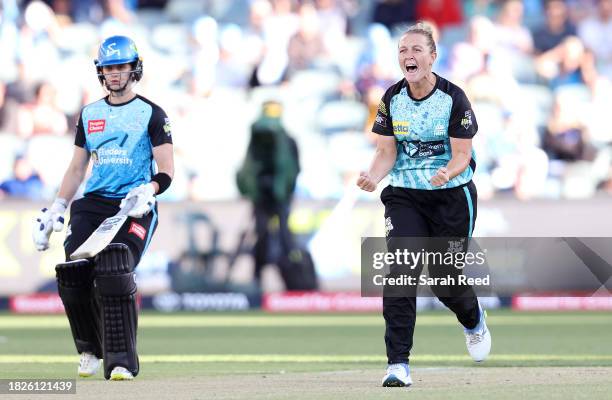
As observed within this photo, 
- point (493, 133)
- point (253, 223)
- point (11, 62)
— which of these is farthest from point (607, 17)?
point (11, 62)

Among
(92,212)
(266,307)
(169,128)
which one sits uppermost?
(169,128)

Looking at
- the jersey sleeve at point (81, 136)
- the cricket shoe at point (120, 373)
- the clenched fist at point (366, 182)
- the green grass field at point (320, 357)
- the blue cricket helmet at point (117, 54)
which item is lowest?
the green grass field at point (320, 357)

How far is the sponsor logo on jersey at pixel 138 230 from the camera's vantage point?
300 inches

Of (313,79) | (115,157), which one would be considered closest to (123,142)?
(115,157)

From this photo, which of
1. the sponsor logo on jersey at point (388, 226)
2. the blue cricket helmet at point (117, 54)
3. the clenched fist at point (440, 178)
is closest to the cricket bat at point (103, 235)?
the blue cricket helmet at point (117, 54)

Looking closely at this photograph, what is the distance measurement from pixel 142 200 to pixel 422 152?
1.60 m

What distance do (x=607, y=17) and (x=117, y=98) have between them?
11.8 metres

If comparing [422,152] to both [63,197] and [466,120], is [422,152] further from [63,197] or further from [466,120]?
[63,197]

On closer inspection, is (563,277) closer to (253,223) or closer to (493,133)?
(493,133)

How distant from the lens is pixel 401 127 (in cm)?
741

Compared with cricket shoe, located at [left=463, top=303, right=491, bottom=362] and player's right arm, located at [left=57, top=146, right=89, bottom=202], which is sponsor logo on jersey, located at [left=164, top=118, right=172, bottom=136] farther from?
cricket shoe, located at [left=463, top=303, right=491, bottom=362]

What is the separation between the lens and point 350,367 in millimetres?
9086

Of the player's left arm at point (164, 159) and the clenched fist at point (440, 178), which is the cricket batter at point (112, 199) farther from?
the clenched fist at point (440, 178)

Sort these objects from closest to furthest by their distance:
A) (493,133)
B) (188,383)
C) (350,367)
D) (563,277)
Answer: (188,383)
(350,367)
(563,277)
(493,133)
